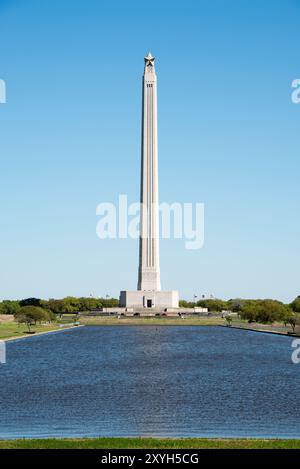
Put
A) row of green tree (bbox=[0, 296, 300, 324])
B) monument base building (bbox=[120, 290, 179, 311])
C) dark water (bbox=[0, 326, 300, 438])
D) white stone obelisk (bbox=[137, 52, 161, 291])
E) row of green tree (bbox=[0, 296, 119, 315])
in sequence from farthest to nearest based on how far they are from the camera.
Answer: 1. row of green tree (bbox=[0, 296, 119, 315])
2. monument base building (bbox=[120, 290, 179, 311])
3. white stone obelisk (bbox=[137, 52, 161, 291])
4. row of green tree (bbox=[0, 296, 300, 324])
5. dark water (bbox=[0, 326, 300, 438])

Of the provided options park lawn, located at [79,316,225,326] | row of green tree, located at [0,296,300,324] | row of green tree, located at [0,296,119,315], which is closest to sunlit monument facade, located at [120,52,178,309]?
park lawn, located at [79,316,225,326]

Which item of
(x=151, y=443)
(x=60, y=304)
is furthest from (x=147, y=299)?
(x=151, y=443)

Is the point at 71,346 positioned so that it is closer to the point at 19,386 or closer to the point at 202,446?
the point at 19,386

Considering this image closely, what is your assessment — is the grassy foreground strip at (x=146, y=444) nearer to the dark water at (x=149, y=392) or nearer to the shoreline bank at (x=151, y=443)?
the shoreline bank at (x=151, y=443)

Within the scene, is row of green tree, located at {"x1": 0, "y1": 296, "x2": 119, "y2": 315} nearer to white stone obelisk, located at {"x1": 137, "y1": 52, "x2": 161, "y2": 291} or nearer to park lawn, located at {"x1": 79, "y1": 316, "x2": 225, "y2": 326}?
white stone obelisk, located at {"x1": 137, "y1": 52, "x2": 161, "y2": 291}

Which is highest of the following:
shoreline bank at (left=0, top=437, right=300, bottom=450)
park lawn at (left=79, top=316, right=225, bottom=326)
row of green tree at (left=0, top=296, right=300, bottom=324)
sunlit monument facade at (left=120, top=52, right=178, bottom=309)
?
sunlit monument facade at (left=120, top=52, right=178, bottom=309)

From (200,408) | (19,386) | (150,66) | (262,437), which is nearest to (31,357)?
(19,386)

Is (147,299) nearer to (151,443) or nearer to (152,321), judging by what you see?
(152,321)
